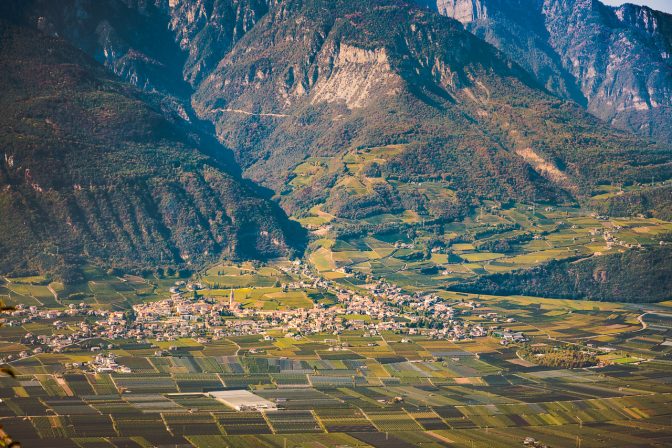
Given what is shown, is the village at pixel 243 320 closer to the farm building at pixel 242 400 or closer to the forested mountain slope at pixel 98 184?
the forested mountain slope at pixel 98 184

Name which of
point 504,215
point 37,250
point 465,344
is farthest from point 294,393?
point 504,215

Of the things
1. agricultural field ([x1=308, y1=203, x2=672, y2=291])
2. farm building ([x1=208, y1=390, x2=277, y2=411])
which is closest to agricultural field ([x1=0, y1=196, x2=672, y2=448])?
agricultural field ([x1=308, y1=203, x2=672, y2=291])

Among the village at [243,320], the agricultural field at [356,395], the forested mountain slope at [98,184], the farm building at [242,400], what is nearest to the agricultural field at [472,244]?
the village at [243,320]

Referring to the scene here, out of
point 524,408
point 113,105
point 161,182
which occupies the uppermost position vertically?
point 113,105

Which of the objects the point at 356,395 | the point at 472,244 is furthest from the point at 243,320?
the point at 472,244

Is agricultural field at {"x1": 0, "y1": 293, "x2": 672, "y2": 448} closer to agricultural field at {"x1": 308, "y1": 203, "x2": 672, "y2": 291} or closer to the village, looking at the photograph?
the village

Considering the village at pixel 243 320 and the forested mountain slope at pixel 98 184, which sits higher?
the forested mountain slope at pixel 98 184

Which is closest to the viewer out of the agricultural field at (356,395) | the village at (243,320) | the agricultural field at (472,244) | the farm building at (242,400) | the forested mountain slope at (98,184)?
the agricultural field at (356,395)

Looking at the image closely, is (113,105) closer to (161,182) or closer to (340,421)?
(161,182)
